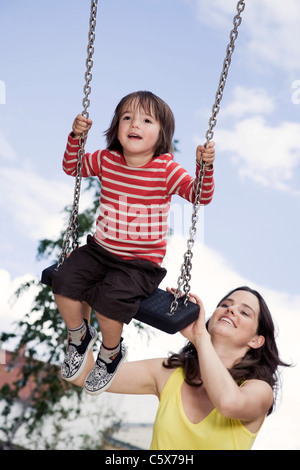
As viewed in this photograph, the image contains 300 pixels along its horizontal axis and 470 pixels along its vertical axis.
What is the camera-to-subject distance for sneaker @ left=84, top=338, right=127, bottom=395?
8.74 feet

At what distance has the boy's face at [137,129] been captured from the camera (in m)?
2.56

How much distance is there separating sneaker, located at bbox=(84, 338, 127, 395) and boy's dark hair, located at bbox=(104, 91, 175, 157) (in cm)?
97

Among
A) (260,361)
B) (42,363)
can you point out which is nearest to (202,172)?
(260,361)

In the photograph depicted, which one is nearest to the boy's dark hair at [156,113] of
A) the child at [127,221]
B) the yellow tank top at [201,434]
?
the child at [127,221]

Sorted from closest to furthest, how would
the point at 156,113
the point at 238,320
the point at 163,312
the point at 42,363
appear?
the point at 163,312 → the point at 156,113 → the point at 238,320 → the point at 42,363

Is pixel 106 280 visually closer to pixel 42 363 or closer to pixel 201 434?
pixel 201 434

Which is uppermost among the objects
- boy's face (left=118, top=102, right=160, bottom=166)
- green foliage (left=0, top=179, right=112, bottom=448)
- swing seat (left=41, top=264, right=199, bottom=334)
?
boy's face (left=118, top=102, right=160, bottom=166)

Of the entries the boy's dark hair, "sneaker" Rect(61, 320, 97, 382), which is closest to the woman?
"sneaker" Rect(61, 320, 97, 382)

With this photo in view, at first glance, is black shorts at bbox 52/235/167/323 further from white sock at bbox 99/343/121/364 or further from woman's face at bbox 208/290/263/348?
woman's face at bbox 208/290/263/348

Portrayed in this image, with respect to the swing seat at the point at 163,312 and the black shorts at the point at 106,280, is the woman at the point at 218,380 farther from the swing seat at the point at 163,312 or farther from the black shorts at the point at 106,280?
the black shorts at the point at 106,280

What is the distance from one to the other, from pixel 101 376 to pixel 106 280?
481mm

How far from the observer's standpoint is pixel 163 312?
2.47 meters

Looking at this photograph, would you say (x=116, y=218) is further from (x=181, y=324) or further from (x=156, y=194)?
(x=181, y=324)
